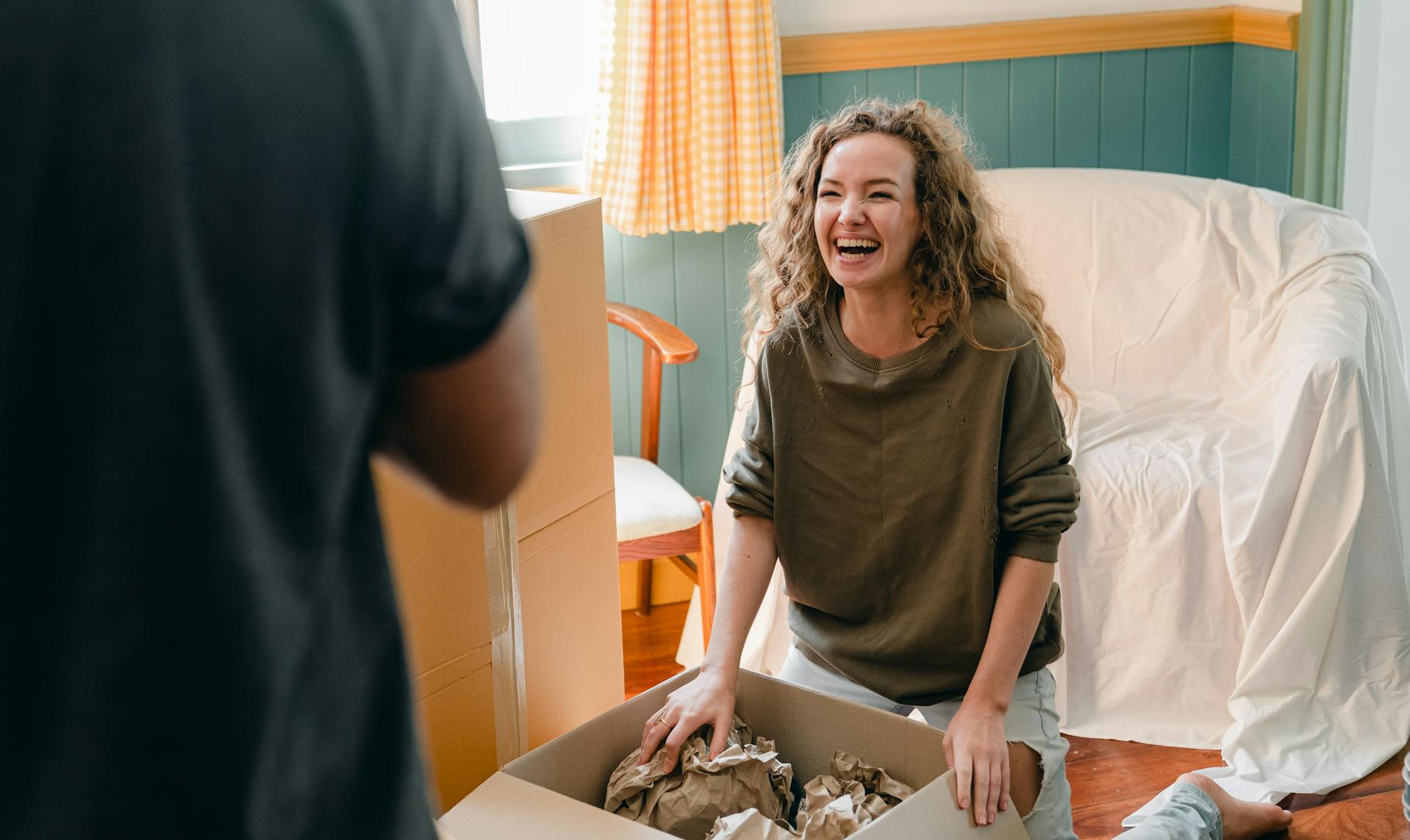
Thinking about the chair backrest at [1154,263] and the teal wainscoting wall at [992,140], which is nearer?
the chair backrest at [1154,263]

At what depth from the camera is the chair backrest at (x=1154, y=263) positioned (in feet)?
8.61

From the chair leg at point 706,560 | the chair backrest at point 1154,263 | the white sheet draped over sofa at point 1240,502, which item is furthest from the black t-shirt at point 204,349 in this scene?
the chair backrest at point 1154,263

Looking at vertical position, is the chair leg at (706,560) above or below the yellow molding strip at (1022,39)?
below

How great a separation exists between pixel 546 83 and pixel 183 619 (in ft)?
9.41

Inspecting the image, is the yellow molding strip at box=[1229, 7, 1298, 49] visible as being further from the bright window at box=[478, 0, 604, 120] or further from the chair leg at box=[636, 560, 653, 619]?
the chair leg at box=[636, 560, 653, 619]

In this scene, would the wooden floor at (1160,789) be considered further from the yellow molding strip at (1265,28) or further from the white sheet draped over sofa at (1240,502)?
the yellow molding strip at (1265,28)

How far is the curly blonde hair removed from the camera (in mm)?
1517

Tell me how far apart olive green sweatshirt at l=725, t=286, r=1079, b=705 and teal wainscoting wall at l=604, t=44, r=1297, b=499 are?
62.4 inches

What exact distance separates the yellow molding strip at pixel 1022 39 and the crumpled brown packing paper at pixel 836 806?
221 centimetres

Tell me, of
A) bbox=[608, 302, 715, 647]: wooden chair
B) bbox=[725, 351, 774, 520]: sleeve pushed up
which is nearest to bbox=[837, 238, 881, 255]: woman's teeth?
bbox=[725, 351, 774, 520]: sleeve pushed up

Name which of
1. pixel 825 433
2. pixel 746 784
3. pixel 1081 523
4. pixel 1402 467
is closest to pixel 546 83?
pixel 1081 523

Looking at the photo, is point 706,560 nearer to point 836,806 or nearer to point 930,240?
point 930,240

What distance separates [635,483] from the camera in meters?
2.65

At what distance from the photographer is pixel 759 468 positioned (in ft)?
5.16
